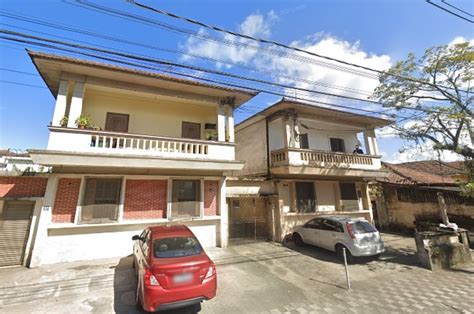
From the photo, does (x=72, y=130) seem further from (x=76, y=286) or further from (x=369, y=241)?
(x=369, y=241)

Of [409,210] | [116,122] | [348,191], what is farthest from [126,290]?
[409,210]

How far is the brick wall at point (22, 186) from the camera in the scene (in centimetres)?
782

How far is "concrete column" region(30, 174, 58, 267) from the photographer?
7621 mm

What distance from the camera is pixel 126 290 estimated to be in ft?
20.1

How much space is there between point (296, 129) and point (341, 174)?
3794mm

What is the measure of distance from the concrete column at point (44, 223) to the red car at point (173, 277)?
17.3ft

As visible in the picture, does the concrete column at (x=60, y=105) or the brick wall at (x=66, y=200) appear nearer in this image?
the concrete column at (x=60, y=105)

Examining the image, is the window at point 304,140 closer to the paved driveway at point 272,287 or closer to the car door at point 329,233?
the car door at point 329,233

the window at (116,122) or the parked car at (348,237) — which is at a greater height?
the window at (116,122)

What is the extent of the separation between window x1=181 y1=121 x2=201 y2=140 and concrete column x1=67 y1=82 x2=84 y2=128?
15.2 feet

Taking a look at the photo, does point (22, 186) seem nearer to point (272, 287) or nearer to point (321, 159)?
point (272, 287)

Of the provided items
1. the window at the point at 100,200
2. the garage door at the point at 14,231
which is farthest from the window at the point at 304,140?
the garage door at the point at 14,231

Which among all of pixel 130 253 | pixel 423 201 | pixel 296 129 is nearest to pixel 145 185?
pixel 130 253

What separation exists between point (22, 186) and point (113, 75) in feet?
17.7
